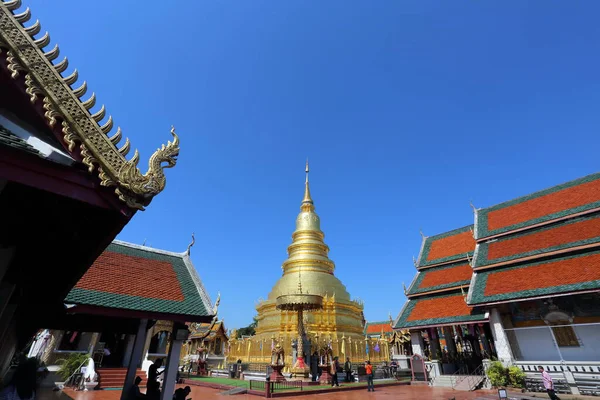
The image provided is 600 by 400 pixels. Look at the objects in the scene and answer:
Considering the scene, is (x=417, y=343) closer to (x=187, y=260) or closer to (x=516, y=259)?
(x=516, y=259)

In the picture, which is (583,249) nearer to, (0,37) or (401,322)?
(401,322)

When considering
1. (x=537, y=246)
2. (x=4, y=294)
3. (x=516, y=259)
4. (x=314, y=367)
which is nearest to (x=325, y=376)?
(x=314, y=367)

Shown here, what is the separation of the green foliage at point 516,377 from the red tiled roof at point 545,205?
721cm

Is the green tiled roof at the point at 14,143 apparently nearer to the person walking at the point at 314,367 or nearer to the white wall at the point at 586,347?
the white wall at the point at 586,347

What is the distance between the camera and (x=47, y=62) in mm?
2680

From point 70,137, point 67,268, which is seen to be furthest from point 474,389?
point 70,137

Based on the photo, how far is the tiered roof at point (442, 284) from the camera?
1512 centimetres

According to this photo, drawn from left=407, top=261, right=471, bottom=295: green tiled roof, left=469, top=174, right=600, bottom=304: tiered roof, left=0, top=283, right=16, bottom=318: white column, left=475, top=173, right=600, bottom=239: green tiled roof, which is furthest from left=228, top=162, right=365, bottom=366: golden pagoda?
left=0, top=283, right=16, bottom=318: white column

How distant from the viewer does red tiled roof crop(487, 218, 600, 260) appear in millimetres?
12672

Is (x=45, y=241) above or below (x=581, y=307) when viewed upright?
below

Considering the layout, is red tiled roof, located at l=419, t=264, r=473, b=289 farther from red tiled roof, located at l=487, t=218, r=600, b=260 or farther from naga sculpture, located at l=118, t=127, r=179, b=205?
naga sculpture, located at l=118, t=127, r=179, b=205

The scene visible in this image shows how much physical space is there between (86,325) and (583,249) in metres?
17.2

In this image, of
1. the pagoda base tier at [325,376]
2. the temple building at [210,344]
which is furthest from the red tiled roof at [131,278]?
the temple building at [210,344]

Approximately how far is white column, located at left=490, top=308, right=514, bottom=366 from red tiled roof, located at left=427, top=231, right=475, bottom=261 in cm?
564
